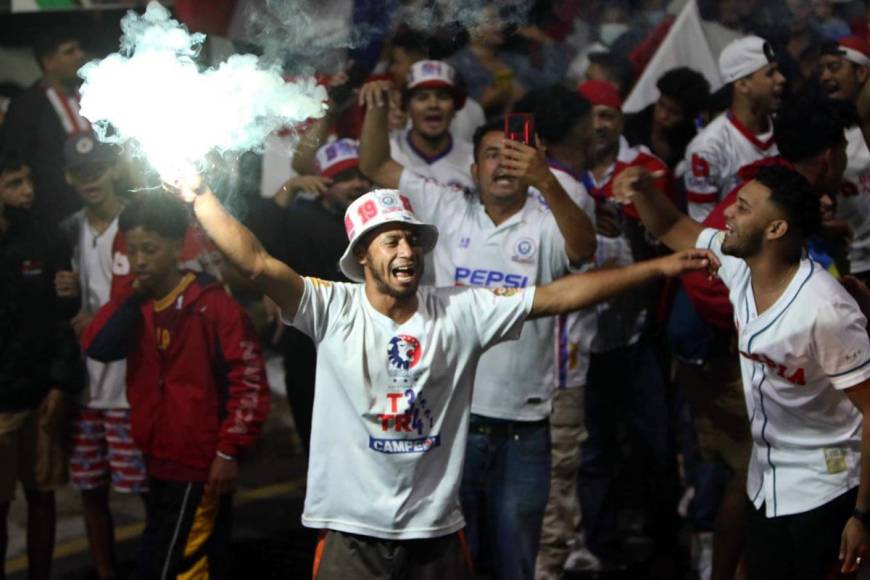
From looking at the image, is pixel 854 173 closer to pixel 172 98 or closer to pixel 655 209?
pixel 655 209

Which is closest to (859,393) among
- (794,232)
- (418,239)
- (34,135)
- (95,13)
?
(794,232)

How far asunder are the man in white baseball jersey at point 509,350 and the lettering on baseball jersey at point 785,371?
0.93m

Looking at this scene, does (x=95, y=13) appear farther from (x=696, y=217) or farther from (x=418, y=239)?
(x=418, y=239)

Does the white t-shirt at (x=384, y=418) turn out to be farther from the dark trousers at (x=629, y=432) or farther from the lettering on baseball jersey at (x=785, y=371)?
the dark trousers at (x=629, y=432)

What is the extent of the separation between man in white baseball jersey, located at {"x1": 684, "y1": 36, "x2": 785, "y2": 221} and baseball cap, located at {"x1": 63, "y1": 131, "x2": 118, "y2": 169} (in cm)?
317

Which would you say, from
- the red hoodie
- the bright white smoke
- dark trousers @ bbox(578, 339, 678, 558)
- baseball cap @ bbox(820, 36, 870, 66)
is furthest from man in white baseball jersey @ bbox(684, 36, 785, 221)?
the bright white smoke

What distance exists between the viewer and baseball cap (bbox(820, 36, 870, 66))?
6633 mm

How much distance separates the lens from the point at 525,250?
539cm

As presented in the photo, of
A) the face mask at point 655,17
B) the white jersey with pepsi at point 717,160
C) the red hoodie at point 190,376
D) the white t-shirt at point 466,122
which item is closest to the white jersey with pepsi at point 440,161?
the white t-shirt at point 466,122

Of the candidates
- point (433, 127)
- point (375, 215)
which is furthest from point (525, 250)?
point (433, 127)

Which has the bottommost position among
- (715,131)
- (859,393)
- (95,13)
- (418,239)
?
(859,393)

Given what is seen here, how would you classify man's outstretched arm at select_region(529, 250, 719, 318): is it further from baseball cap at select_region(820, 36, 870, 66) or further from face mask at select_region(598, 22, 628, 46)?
face mask at select_region(598, 22, 628, 46)

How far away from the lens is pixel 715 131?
6.79m

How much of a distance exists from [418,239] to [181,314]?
1490 millimetres
